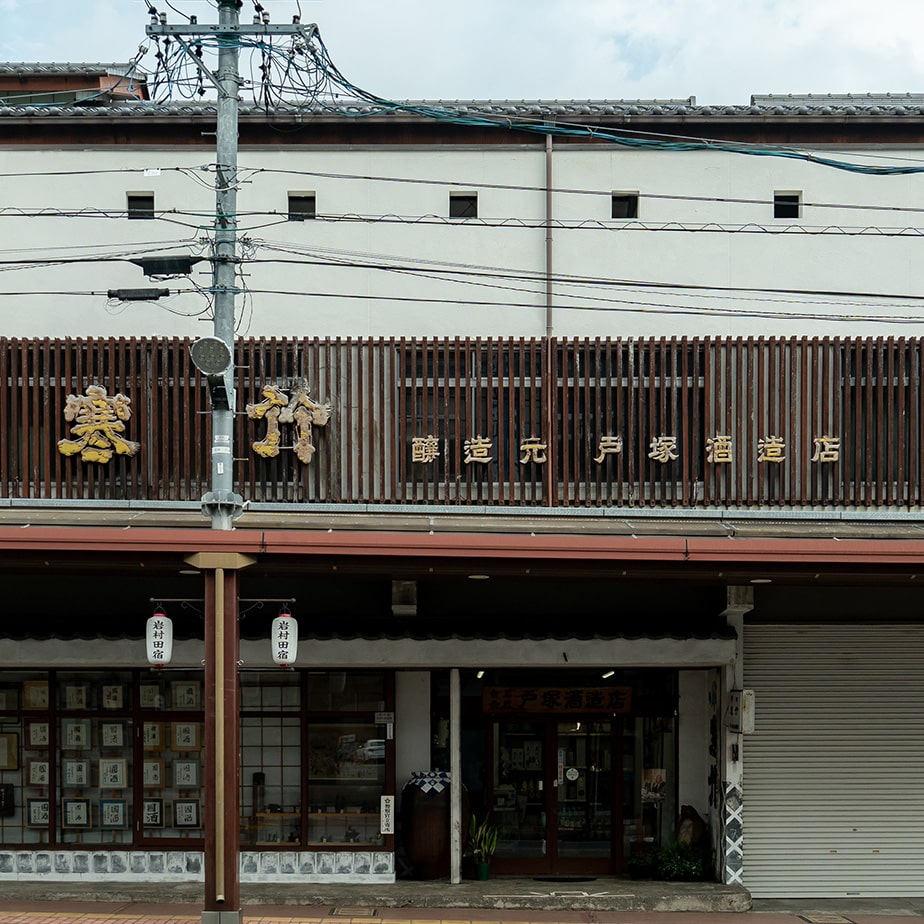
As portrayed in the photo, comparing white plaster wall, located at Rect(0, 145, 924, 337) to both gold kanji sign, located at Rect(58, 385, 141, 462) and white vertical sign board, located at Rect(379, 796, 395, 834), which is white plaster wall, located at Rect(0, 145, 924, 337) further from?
white vertical sign board, located at Rect(379, 796, 395, 834)

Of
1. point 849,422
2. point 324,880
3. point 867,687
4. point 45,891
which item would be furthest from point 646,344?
point 45,891

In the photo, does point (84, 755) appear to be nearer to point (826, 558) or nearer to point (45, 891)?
point (45, 891)

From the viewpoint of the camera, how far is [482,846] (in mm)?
16938

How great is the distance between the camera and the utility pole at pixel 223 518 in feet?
42.8

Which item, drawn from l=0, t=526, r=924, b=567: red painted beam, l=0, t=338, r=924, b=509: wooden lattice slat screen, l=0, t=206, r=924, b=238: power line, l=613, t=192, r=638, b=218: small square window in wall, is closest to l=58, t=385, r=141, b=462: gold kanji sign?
l=0, t=338, r=924, b=509: wooden lattice slat screen

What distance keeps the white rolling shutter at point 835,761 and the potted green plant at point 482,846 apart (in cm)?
358

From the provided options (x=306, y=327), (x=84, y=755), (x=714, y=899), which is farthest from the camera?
(x=306, y=327)

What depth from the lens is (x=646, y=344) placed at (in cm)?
1684

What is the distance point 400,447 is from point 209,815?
568 centimetres

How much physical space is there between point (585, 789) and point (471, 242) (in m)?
8.96

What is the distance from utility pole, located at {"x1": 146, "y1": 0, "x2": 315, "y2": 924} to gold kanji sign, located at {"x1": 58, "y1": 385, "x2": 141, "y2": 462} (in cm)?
Answer: 315

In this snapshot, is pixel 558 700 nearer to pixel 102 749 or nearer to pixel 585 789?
pixel 585 789

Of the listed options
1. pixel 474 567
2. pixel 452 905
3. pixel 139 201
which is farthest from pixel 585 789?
pixel 139 201

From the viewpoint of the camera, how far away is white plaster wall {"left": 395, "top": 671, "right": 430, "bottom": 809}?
17344 millimetres
